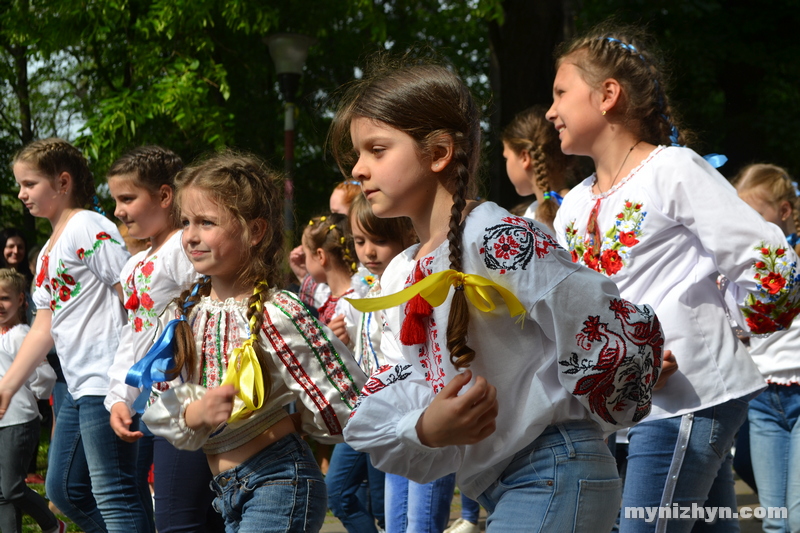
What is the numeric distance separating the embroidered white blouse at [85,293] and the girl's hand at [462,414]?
2640 mm

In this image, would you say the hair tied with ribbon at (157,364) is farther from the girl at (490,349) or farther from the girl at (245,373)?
the girl at (490,349)

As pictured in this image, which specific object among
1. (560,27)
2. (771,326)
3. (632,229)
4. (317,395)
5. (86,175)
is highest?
(560,27)

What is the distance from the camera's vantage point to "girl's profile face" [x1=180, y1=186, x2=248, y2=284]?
2.95 metres

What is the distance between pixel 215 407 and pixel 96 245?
6.43 feet

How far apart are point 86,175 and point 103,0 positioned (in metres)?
6.18

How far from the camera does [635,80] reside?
2.90 meters

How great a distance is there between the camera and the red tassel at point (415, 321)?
2.04 m

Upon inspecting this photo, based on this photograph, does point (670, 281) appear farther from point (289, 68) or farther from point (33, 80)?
point (33, 80)

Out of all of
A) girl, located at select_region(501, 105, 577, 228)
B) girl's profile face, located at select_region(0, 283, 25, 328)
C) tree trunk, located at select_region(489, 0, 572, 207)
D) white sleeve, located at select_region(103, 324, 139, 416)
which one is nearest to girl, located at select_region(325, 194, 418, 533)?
girl, located at select_region(501, 105, 577, 228)

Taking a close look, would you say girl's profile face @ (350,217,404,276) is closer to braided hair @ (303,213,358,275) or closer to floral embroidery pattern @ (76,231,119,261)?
braided hair @ (303,213,358,275)

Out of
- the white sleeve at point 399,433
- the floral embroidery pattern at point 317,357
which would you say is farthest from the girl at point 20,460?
the white sleeve at point 399,433

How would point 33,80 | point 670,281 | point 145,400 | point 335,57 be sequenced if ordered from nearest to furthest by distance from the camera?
1. point 670,281
2. point 145,400
3. point 33,80
4. point 335,57

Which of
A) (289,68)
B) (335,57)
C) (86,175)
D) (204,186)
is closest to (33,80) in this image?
(335,57)

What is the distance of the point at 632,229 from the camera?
8.90ft
